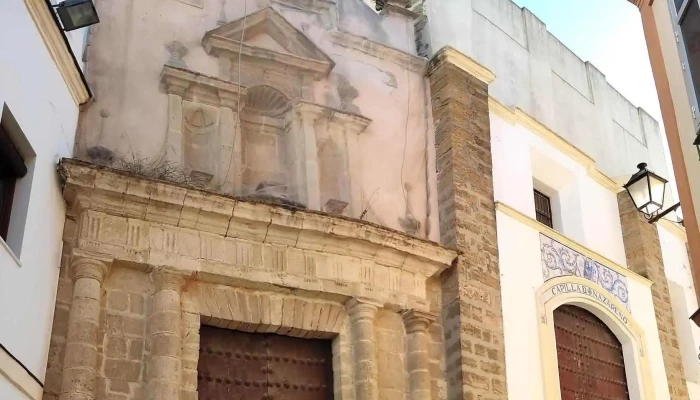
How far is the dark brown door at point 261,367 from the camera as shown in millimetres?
6512

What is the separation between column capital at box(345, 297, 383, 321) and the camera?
6984 millimetres

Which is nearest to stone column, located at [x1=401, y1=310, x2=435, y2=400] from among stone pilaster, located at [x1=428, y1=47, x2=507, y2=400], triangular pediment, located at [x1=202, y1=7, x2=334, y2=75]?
stone pilaster, located at [x1=428, y1=47, x2=507, y2=400]

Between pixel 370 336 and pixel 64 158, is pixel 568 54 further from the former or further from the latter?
pixel 64 158

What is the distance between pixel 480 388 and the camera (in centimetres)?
722

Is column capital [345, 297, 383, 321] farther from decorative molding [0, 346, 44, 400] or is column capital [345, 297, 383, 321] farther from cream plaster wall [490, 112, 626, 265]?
decorative molding [0, 346, 44, 400]

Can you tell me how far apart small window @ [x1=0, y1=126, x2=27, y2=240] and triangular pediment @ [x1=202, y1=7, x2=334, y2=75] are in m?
2.54

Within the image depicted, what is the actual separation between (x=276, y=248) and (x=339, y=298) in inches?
26.8

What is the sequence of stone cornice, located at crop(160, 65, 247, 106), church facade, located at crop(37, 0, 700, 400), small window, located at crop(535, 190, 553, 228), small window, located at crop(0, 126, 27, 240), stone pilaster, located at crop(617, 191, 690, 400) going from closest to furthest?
small window, located at crop(0, 126, 27, 240), church facade, located at crop(37, 0, 700, 400), stone cornice, located at crop(160, 65, 247, 106), stone pilaster, located at crop(617, 191, 690, 400), small window, located at crop(535, 190, 553, 228)

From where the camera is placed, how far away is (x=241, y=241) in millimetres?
6684

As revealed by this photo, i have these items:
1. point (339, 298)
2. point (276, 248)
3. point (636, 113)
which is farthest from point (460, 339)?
point (636, 113)

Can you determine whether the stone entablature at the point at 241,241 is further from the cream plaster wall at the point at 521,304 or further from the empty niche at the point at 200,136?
the cream plaster wall at the point at 521,304

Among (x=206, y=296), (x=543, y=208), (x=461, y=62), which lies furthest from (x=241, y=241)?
(x=543, y=208)

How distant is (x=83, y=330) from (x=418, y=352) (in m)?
2.73

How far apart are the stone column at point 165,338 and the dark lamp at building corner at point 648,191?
4065 millimetres
